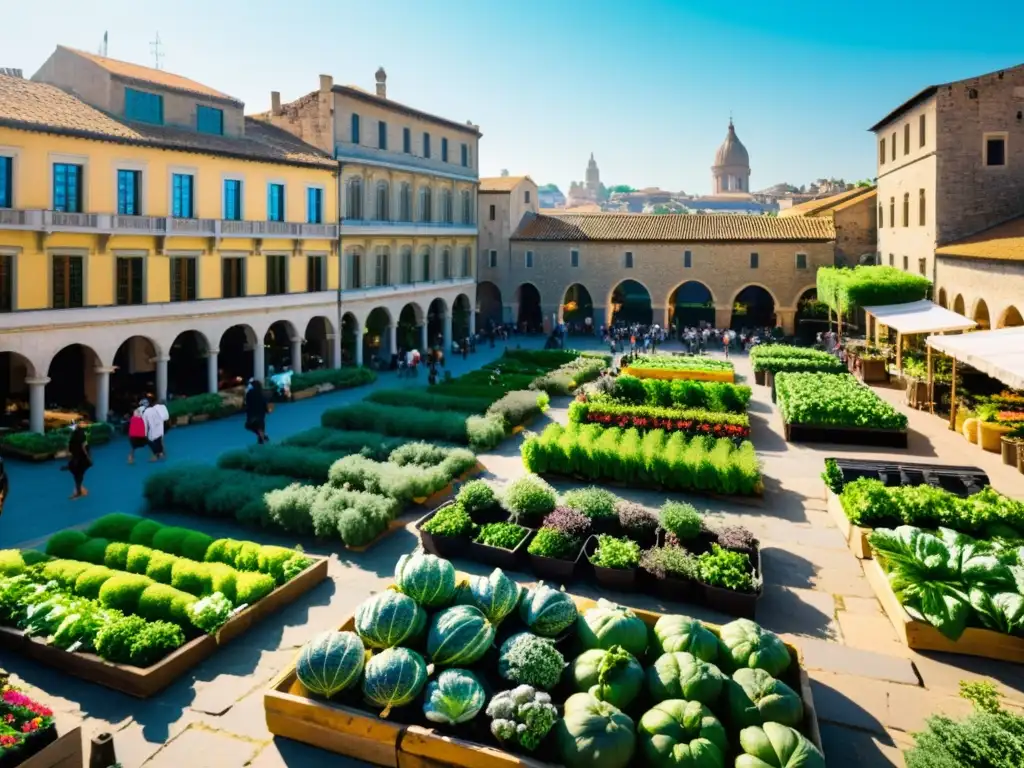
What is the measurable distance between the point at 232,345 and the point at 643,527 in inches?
936

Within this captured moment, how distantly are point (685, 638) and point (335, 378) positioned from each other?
80.8 feet

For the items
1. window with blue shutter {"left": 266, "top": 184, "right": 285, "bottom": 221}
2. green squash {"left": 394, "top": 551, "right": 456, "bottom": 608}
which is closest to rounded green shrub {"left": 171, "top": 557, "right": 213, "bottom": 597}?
green squash {"left": 394, "top": 551, "right": 456, "bottom": 608}

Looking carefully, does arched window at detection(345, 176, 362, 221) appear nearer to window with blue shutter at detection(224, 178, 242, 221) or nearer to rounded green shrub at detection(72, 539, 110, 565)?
window with blue shutter at detection(224, 178, 242, 221)

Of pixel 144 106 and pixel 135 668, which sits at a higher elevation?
pixel 144 106

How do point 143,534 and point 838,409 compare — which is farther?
point 838,409

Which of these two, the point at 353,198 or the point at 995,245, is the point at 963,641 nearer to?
the point at 995,245

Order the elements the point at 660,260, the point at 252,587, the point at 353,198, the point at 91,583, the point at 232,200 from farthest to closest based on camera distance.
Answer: the point at 660,260 → the point at 353,198 → the point at 232,200 → the point at 252,587 → the point at 91,583

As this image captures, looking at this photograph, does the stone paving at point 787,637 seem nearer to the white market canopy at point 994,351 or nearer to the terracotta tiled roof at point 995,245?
the white market canopy at point 994,351

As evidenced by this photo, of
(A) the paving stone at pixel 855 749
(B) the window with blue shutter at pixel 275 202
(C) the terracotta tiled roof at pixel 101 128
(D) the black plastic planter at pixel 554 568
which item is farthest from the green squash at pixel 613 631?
(B) the window with blue shutter at pixel 275 202

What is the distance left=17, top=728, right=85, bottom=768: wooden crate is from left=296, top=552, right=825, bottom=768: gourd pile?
2006mm

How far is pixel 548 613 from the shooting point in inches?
315

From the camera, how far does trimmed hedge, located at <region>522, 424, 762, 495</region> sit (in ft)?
50.9

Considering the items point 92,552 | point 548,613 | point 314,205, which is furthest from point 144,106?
point 548,613

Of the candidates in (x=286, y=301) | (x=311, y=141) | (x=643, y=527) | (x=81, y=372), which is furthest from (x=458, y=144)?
(x=643, y=527)
